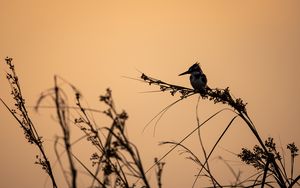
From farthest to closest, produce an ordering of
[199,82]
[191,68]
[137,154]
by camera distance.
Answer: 1. [191,68]
2. [199,82]
3. [137,154]

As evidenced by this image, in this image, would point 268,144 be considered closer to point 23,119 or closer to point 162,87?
point 162,87

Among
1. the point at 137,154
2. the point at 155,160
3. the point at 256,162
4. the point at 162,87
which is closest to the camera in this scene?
the point at 137,154

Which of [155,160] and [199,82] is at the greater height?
[199,82]

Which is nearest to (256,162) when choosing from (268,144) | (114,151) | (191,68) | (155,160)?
(268,144)

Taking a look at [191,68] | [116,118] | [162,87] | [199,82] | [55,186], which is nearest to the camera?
[116,118]

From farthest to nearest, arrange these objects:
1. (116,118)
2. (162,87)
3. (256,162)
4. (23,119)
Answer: (162,87)
(256,162)
(23,119)
(116,118)

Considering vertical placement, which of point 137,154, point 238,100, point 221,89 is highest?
point 221,89

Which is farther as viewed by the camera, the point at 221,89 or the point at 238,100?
the point at 221,89

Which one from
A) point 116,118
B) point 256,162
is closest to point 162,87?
point 256,162

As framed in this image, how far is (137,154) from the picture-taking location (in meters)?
1.67

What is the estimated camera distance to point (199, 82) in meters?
8.80

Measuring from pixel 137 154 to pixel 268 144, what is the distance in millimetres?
2523

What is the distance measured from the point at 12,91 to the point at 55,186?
1.23 metres

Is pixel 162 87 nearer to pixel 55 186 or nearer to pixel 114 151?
pixel 55 186
